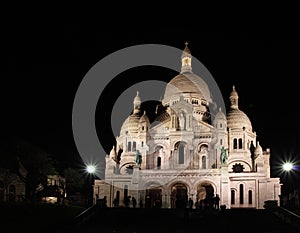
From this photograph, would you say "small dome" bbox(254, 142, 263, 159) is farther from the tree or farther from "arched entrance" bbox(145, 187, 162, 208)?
the tree

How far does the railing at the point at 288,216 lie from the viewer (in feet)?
113

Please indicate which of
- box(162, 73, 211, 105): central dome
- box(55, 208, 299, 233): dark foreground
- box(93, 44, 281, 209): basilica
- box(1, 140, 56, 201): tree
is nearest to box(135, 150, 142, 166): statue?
box(93, 44, 281, 209): basilica

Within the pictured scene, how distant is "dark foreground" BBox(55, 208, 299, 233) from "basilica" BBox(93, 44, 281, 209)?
636 inches

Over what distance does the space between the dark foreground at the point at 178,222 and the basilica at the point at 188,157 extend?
1615cm

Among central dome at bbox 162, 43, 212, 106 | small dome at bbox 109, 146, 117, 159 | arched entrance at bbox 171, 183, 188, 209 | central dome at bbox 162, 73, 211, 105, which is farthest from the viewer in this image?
central dome at bbox 162, 73, 211, 105

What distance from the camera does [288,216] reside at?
3653 centimetres

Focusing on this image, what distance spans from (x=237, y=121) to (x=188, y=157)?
991cm

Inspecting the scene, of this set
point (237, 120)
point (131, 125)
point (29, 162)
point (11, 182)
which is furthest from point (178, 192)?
point (11, 182)

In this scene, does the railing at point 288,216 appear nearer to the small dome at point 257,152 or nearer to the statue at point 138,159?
the statue at point 138,159

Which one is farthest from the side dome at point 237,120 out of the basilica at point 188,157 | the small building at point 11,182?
the small building at point 11,182

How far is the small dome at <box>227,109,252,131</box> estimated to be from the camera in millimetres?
72000

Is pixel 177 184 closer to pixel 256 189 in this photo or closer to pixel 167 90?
pixel 256 189

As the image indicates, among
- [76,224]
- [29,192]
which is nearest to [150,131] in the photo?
[29,192]

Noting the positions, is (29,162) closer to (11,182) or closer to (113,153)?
(11,182)
